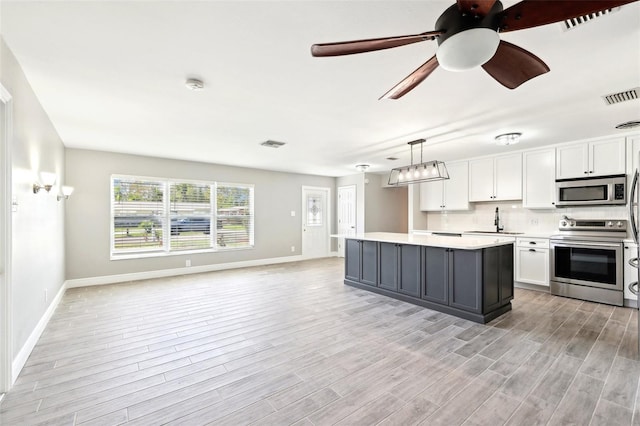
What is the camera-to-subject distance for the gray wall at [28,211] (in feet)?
7.51

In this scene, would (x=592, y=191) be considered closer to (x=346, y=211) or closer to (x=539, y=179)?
(x=539, y=179)

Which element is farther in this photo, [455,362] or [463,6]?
[455,362]

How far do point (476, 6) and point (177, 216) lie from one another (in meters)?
6.16

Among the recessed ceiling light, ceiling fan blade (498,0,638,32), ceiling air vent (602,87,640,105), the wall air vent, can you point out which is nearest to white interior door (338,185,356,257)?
ceiling air vent (602,87,640,105)

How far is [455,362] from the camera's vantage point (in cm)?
252

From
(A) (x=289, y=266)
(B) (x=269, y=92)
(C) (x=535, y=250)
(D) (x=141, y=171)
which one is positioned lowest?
(A) (x=289, y=266)

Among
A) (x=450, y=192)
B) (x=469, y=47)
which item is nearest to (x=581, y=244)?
(x=450, y=192)

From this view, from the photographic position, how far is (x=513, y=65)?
5.79 ft

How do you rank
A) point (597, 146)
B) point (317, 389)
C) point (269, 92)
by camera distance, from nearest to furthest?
point (317, 389) < point (269, 92) < point (597, 146)

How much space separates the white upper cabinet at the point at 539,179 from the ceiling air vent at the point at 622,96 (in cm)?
206

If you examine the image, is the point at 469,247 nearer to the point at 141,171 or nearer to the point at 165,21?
the point at 165,21

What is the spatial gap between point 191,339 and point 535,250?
519cm

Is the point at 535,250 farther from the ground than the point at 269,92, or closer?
→ closer

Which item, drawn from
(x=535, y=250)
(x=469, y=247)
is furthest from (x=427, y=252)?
(x=535, y=250)
